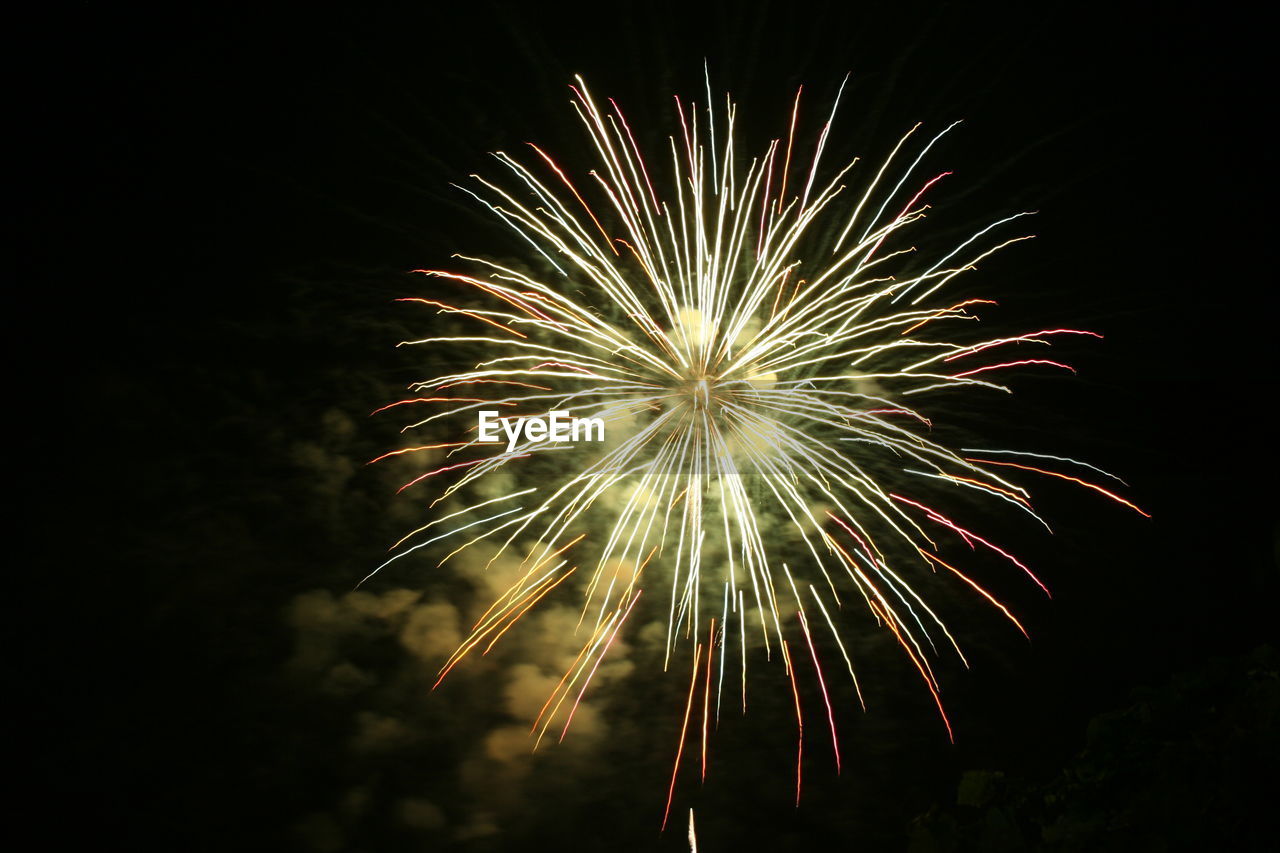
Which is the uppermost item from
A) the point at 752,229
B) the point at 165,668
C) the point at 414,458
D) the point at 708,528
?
the point at 752,229

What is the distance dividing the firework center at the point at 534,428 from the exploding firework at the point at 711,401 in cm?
4

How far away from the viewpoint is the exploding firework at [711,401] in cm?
499

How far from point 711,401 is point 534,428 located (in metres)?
1.41

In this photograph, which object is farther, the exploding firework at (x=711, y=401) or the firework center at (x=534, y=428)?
the firework center at (x=534, y=428)

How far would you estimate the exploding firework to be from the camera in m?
4.99

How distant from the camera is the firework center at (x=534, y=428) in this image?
18.7ft

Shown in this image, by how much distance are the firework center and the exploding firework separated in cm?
4

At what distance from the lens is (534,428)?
573 cm

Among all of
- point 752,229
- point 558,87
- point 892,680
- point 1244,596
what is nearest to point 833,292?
point 752,229

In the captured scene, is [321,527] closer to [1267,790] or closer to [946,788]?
[946,788]

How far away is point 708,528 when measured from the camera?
5801mm

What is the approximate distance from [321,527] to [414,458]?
758mm

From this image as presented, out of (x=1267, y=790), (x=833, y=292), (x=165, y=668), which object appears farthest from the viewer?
(x=165, y=668)

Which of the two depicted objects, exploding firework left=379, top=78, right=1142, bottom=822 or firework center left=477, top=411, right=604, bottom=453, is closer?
exploding firework left=379, top=78, right=1142, bottom=822
